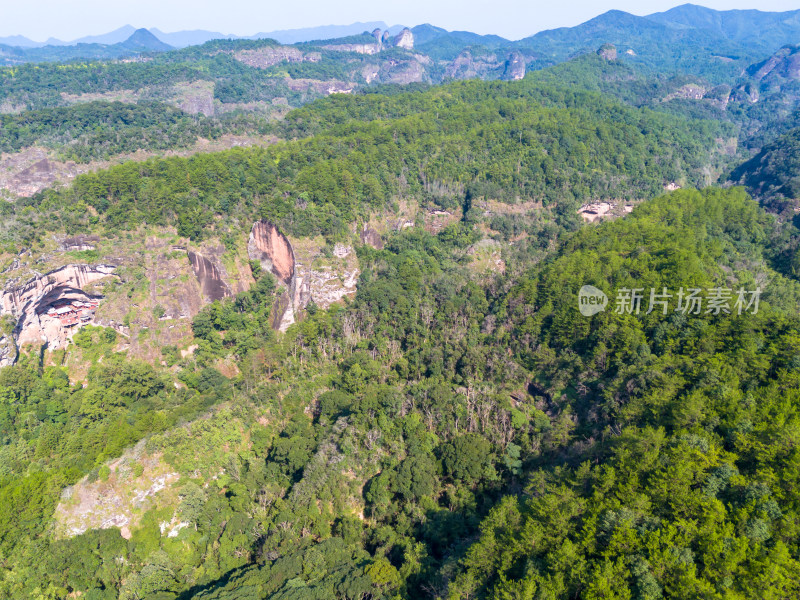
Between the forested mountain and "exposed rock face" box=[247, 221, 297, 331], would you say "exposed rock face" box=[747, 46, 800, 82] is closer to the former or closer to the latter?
the forested mountain

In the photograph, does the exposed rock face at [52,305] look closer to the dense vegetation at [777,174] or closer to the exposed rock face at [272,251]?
the exposed rock face at [272,251]

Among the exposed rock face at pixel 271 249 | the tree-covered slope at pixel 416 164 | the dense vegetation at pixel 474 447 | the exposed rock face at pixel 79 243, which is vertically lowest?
the dense vegetation at pixel 474 447

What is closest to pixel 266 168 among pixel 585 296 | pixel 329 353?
pixel 329 353

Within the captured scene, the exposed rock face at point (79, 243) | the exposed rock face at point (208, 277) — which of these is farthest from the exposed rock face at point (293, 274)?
the exposed rock face at point (79, 243)

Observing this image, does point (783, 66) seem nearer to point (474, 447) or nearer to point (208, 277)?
point (474, 447)

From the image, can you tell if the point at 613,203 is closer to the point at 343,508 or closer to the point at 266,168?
the point at 266,168
